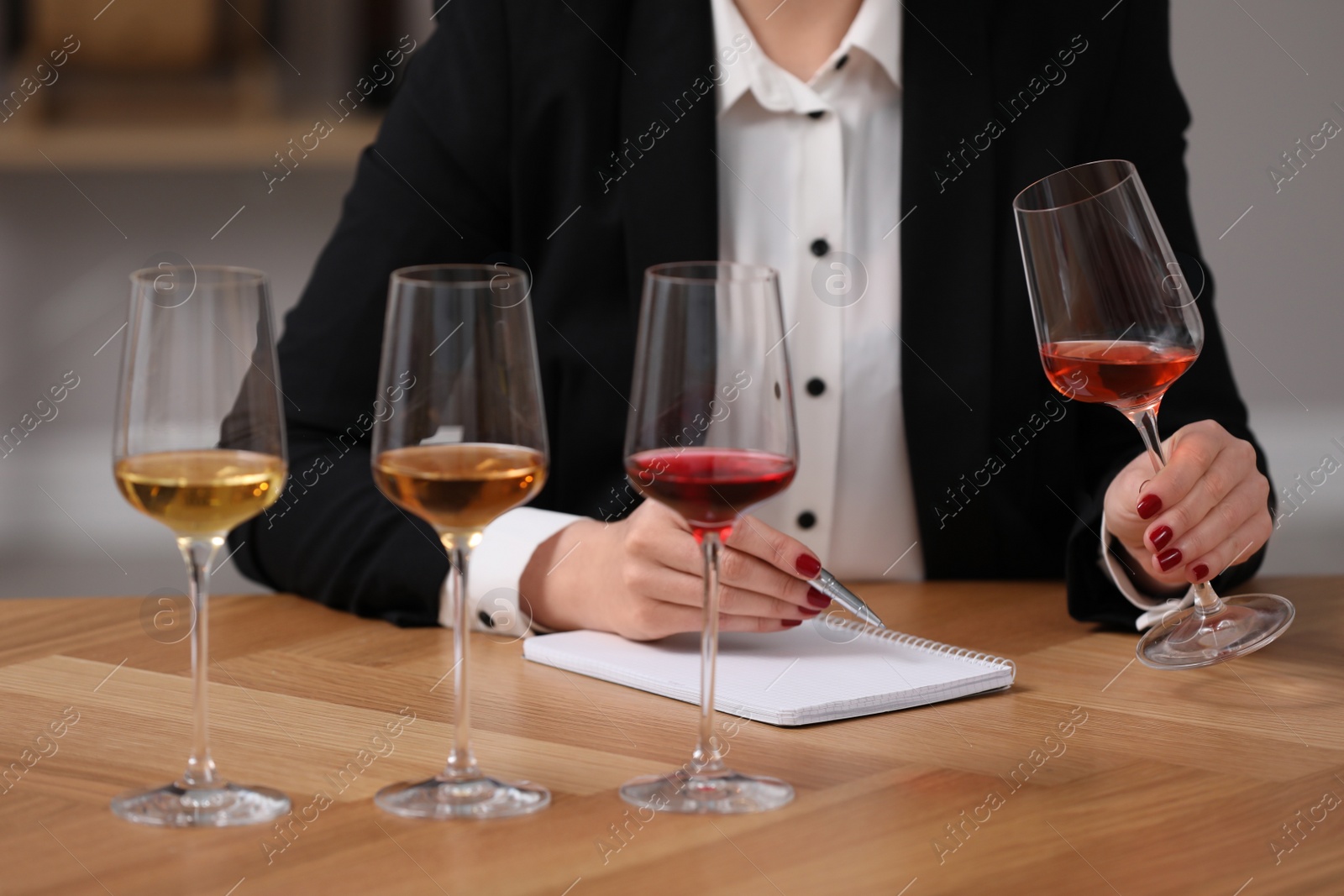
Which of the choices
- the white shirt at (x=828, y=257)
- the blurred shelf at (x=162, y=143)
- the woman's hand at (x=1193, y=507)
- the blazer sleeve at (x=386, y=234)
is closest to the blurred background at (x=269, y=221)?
the blurred shelf at (x=162, y=143)

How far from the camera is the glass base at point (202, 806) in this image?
792 millimetres

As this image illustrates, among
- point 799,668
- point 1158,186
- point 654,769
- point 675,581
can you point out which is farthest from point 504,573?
point 1158,186

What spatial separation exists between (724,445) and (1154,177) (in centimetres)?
106

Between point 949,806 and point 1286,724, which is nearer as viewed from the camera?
point 949,806

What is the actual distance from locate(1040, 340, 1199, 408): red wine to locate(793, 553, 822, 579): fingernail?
25 cm

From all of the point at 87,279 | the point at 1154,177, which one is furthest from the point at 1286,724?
the point at 87,279

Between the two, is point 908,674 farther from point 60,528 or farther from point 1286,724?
point 60,528

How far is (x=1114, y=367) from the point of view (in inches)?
44.9

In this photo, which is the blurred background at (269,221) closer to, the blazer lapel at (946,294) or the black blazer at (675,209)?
the black blazer at (675,209)

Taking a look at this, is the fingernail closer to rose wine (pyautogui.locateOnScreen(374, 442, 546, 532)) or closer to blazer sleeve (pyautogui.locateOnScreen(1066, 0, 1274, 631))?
rose wine (pyautogui.locateOnScreen(374, 442, 546, 532))

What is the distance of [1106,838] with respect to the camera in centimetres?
80

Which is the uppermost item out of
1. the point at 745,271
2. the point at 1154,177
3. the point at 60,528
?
the point at 1154,177

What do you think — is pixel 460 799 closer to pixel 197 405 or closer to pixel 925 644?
pixel 197 405

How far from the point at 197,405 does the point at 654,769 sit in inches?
13.7
